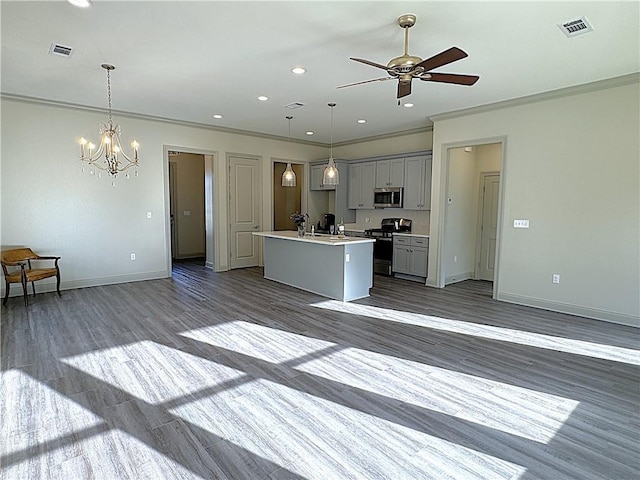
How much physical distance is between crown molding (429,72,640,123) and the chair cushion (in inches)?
257

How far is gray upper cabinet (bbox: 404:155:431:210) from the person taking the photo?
671 cm

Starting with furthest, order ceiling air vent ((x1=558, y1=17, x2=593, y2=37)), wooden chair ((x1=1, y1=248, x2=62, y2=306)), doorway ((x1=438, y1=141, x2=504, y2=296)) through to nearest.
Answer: doorway ((x1=438, y1=141, x2=504, y2=296)) < wooden chair ((x1=1, y1=248, x2=62, y2=306)) < ceiling air vent ((x1=558, y1=17, x2=593, y2=37))

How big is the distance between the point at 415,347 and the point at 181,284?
14.4 feet

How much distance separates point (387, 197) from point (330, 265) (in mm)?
2659

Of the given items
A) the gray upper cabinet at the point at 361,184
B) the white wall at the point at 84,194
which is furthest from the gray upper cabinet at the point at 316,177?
the white wall at the point at 84,194

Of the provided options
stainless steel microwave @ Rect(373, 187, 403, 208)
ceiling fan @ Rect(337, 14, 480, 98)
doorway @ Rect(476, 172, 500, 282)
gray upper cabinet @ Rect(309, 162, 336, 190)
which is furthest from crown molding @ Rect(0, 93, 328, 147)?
ceiling fan @ Rect(337, 14, 480, 98)

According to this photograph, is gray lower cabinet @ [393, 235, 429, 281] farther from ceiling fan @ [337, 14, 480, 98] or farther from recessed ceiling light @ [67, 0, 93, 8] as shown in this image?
recessed ceiling light @ [67, 0, 93, 8]

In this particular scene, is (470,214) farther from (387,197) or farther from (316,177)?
(316,177)

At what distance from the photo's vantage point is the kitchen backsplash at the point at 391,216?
23.6 ft

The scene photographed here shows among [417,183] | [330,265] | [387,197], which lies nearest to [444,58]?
[330,265]

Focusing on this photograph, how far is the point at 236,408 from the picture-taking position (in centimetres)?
247

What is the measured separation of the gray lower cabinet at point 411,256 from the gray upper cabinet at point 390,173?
3.78 ft

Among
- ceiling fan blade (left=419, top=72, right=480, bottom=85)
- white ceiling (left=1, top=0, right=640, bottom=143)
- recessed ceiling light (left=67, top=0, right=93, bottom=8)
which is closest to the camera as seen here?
recessed ceiling light (left=67, top=0, right=93, bottom=8)

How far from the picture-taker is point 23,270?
489cm
